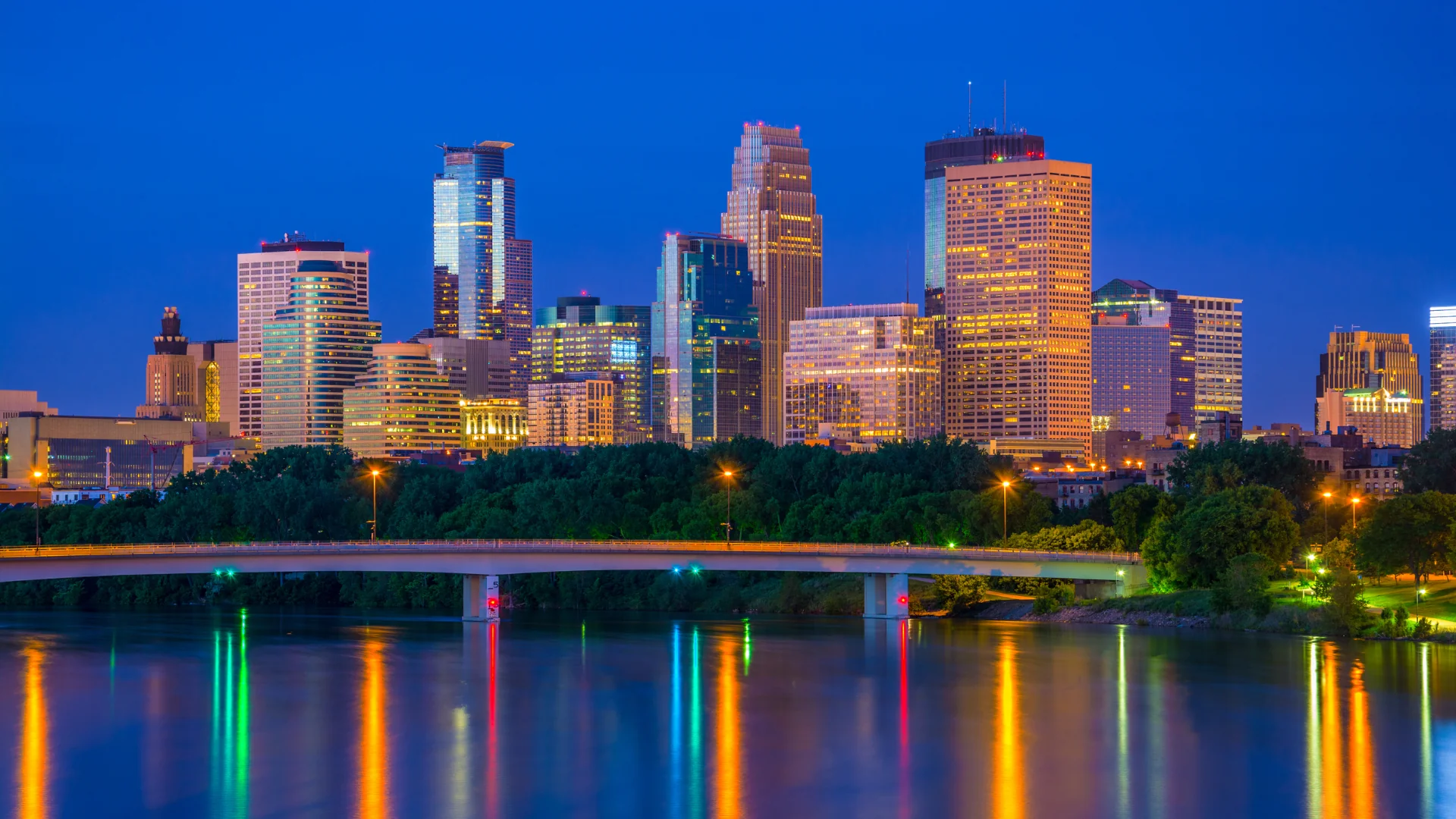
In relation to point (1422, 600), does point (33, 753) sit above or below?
below

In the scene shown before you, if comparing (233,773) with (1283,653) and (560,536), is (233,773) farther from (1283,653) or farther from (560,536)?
(560,536)

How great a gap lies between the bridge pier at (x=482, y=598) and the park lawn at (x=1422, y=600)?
169 ft

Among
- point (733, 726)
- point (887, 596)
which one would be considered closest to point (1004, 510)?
point (887, 596)

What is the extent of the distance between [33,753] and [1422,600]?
235 ft

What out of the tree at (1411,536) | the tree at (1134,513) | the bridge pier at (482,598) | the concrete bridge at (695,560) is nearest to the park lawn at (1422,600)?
the tree at (1411,536)

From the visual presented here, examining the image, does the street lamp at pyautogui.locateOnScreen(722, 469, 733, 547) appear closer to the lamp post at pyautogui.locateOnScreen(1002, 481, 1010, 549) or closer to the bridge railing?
the bridge railing

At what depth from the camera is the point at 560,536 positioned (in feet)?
461

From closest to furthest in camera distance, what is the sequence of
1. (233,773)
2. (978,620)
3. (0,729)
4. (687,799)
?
(687,799) < (233,773) < (0,729) < (978,620)

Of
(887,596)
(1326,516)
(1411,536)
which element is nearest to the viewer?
(1411,536)

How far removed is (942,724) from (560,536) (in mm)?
72727

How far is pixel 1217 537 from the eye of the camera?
109688mm

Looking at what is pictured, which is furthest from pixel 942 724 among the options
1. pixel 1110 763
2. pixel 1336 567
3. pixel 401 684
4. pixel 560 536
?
pixel 560 536

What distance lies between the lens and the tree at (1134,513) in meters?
124

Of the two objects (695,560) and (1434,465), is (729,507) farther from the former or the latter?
(1434,465)
